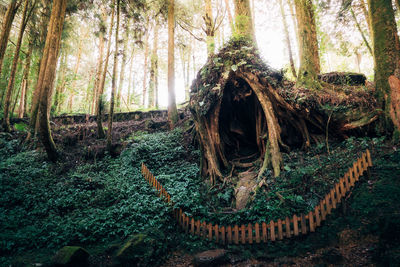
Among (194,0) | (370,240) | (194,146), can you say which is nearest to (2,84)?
(194,0)

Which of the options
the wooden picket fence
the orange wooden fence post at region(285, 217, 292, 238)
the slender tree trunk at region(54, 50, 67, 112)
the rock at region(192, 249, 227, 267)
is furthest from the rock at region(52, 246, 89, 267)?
the slender tree trunk at region(54, 50, 67, 112)

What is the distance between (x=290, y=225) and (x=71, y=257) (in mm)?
4201

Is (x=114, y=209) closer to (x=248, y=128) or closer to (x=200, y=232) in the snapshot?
(x=200, y=232)

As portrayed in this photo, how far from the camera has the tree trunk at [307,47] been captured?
24.7 ft

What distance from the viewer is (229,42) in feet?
25.3

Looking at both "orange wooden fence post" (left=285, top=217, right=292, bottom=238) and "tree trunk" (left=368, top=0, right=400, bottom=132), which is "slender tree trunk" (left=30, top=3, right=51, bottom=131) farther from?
"tree trunk" (left=368, top=0, right=400, bottom=132)

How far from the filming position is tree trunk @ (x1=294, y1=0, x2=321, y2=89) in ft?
24.7

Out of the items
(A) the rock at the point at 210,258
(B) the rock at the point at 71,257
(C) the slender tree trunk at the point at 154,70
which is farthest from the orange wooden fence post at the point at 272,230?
(C) the slender tree trunk at the point at 154,70

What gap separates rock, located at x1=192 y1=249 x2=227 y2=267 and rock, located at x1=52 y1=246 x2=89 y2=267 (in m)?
2.06

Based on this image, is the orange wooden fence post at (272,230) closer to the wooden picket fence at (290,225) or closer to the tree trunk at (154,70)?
the wooden picket fence at (290,225)

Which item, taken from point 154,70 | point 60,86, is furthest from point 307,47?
point 60,86

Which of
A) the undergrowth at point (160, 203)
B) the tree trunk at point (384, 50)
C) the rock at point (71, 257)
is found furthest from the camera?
the tree trunk at point (384, 50)

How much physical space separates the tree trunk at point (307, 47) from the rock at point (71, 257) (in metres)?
7.88

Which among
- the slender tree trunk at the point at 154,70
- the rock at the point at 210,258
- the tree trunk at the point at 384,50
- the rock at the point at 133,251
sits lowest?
the rock at the point at 210,258
